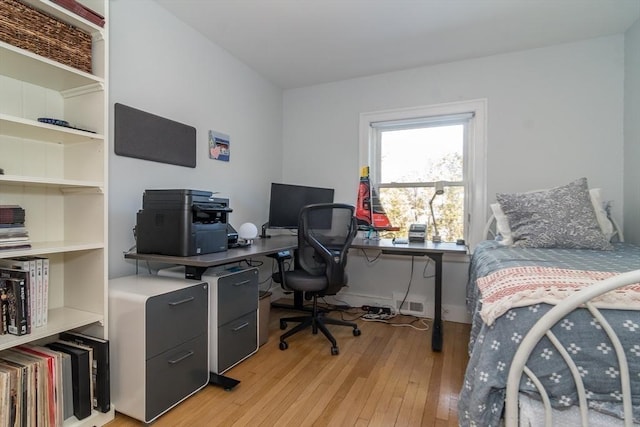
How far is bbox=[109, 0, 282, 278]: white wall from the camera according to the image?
1.96 meters

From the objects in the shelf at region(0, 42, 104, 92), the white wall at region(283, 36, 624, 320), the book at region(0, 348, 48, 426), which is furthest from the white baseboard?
the shelf at region(0, 42, 104, 92)

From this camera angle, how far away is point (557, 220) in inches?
81.6

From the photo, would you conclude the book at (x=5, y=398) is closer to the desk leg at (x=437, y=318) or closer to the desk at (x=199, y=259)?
the desk at (x=199, y=259)

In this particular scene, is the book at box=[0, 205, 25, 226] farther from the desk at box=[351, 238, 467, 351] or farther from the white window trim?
the white window trim

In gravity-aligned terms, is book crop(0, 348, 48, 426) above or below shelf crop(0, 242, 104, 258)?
below

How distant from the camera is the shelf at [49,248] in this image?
1.27m

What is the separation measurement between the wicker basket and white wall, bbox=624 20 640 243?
11.5 ft

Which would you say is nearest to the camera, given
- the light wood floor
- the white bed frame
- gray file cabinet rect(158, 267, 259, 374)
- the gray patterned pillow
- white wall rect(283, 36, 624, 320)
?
the white bed frame

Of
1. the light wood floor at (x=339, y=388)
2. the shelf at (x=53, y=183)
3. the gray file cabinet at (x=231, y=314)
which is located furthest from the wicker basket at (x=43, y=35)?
the light wood floor at (x=339, y=388)

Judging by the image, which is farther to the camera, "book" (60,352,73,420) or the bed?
"book" (60,352,73,420)

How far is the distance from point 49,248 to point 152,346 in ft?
2.05

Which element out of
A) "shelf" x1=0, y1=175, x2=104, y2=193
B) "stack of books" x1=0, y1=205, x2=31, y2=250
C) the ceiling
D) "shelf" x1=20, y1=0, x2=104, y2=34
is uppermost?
the ceiling

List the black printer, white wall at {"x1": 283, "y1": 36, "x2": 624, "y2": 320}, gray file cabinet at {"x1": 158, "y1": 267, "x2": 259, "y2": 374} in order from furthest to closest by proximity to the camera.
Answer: white wall at {"x1": 283, "y1": 36, "x2": 624, "y2": 320}, gray file cabinet at {"x1": 158, "y1": 267, "x2": 259, "y2": 374}, the black printer

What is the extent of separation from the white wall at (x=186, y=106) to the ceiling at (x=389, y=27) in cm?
17
